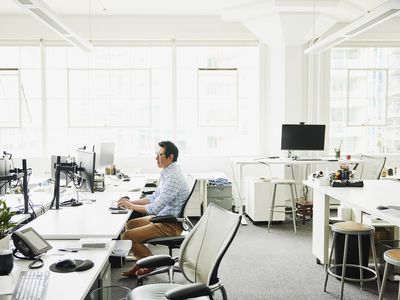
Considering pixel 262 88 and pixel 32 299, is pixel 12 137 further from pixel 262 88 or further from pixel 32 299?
pixel 32 299

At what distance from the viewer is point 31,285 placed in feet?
6.18

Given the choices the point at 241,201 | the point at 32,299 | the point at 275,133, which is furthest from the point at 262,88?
the point at 32,299

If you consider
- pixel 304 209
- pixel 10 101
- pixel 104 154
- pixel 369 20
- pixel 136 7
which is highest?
pixel 136 7

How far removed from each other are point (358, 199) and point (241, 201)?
319cm

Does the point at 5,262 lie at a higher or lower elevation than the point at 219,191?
higher

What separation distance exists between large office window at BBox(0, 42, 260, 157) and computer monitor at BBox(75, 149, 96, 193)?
3.19m

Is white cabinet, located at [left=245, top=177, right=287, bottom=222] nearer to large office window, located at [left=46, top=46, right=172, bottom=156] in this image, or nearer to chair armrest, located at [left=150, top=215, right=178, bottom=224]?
large office window, located at [left=46, top=46, right=172, bottom=156]

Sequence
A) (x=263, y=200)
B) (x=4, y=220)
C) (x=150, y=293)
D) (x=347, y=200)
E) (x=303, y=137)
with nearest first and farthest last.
→ (x=4, y=220) < (x=150, y=293) < (x=347, y=200) < (x=263, y=200) < (x=303, y=137)

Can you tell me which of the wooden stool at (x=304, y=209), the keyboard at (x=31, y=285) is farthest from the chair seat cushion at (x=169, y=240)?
the wooden stool at (x=304, y=209)

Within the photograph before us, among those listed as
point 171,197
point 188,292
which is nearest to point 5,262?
point 188,292

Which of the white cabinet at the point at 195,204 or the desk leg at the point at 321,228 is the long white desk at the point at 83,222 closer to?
the desk leg at the point at 321,228

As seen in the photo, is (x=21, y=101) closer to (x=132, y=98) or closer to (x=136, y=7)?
(x=132, y=98)

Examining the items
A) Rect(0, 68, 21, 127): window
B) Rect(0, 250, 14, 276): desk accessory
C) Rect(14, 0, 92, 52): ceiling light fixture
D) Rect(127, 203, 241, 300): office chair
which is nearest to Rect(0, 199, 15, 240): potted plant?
Rect(0, 250, 14, 276): desk accessory

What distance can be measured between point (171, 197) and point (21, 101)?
→ 437 cm
